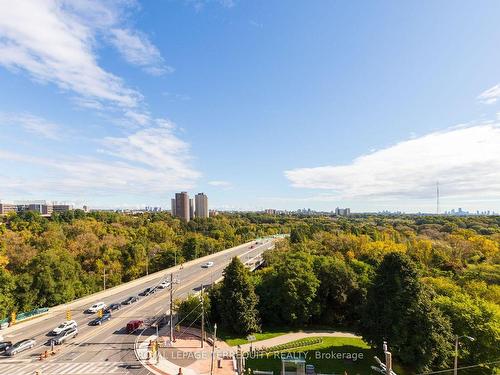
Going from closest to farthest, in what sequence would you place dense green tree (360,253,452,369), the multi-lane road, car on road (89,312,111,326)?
dense green tree (360,253,452,369) < the multi-lane road < car on road (89,312,111,326)

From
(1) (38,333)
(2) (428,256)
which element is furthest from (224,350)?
(2) (428,256)

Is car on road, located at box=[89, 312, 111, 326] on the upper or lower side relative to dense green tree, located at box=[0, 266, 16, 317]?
lower

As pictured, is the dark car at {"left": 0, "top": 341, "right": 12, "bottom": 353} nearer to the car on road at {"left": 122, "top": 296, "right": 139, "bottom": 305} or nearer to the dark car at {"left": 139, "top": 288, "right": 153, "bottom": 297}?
the car on road at {"left": 122, "top": 296, "right": 139, "bottom": 305}

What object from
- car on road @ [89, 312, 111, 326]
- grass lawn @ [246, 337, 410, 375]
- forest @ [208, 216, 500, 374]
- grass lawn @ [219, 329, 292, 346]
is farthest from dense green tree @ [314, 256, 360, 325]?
car on road @ [89, 312, 111, 326]

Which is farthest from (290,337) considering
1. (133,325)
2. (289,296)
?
(133,325)

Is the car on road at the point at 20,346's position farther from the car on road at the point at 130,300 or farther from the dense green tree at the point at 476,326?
the dense green tree at the point at 476,326

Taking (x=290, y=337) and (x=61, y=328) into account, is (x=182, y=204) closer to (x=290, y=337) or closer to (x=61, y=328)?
(x=61, y=328)
